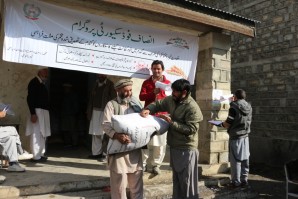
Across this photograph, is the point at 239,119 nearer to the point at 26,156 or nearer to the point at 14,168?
the point at 14,168

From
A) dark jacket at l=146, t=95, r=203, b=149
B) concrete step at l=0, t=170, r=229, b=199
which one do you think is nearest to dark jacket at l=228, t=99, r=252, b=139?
concrete step at l=0, t=170, r=229, b=199

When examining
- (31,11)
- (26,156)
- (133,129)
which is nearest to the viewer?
(133,129)

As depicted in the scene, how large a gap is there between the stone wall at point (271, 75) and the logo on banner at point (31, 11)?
719 centimetres

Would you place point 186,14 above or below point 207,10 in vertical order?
below

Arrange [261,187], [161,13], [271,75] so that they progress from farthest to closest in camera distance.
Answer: [271,75] < [261,187] < [161,13]

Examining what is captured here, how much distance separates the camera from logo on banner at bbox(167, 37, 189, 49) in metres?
6.17

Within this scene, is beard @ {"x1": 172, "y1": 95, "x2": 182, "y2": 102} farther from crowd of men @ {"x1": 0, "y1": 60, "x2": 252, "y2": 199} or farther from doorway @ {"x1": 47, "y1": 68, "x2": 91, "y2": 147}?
doorway @ {"x1": 47, "y1": 68, "x2": 91, "y2": 147}

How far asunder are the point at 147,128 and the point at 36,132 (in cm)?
265

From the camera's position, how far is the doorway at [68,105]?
25.7ft

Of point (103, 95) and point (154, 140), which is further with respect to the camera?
point (103, 95)

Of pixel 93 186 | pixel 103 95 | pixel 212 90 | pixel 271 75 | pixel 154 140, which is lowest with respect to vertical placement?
pixel 93 186

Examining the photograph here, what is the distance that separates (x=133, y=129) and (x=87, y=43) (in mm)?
2070

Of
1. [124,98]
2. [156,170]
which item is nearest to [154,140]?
[156,170]

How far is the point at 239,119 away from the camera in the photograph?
5.82 m
